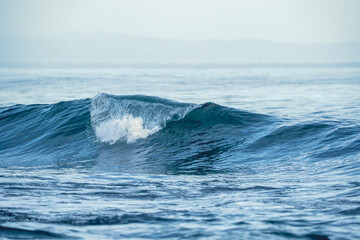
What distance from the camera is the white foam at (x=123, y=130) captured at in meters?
14.4

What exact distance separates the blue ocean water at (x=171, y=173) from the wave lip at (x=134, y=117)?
1.5 inches

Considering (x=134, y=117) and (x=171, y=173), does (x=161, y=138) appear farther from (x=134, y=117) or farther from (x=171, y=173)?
(x=171, y=173)

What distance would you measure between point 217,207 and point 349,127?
7.51 meters

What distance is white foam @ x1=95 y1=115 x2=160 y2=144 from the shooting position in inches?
568

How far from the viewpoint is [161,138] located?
14117mm

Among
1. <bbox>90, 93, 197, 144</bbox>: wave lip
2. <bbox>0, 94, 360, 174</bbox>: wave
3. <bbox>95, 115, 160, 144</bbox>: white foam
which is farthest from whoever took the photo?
<bbox>90, 93, 197, 144</bbox>: wave lip

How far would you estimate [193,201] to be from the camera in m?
7.04

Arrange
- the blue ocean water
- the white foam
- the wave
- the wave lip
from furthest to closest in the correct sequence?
1. the wave lip
2. the white foam
3. the wave
4. the blue ocean water

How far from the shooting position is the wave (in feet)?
37.8

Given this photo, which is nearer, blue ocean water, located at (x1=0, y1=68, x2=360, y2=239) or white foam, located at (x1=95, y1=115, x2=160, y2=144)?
blue ocean water, located at (x1=0, y1=68, x2=360, y2=239)

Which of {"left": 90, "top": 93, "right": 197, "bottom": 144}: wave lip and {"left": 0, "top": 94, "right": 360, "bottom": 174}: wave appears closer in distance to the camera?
{"left": 0, "top": 94, "right": 360, "bottom": 174}: wave

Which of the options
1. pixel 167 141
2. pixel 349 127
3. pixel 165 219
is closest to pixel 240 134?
pixel 167 141

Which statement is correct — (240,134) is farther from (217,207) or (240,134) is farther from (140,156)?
(217,207)

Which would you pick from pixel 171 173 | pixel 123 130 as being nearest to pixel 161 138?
pixel 123 130
